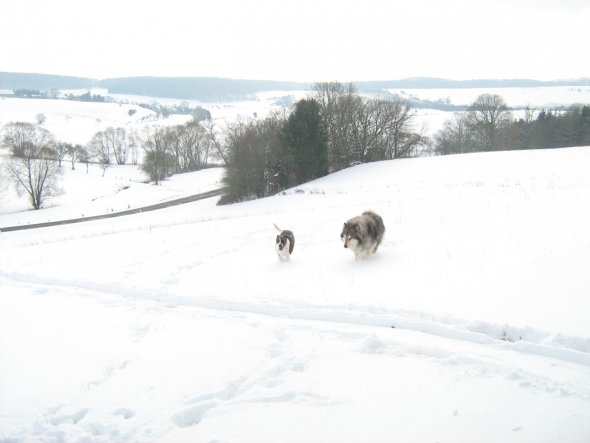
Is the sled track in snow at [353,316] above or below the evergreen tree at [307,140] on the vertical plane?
below

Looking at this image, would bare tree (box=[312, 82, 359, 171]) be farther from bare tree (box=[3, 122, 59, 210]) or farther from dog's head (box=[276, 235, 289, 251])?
bare tree (box=[3, 122, 59, 210])

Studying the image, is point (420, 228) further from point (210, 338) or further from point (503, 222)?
point (210, 338)

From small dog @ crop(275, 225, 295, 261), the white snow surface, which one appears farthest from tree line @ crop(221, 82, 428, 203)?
small dog @ crop(275, 225, 295, 261)

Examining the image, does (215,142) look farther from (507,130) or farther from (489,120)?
(507,130)

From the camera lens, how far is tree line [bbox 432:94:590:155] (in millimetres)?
62728

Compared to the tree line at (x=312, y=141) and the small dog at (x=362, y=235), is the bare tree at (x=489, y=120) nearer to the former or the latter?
the tree line at (x=312, y=141)

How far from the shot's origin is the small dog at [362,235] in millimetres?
10141

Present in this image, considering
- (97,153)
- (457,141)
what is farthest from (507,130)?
(97,153)

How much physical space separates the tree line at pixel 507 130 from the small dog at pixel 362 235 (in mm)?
65527

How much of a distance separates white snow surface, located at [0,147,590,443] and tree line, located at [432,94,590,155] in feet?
206

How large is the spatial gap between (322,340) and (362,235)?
4.05 metres

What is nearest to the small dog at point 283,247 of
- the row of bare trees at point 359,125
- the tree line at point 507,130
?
the row of bare trees at point 359,125

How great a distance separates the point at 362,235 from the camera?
1019 centimetres

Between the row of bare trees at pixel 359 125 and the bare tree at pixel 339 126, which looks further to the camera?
the row of bare trees at pixel 359 125
